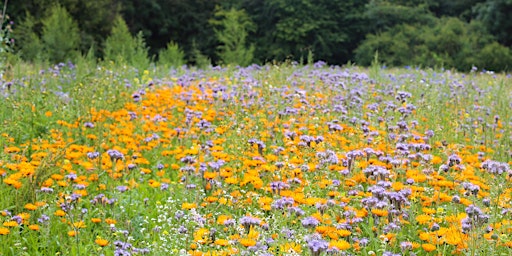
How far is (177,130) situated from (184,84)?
281 cm

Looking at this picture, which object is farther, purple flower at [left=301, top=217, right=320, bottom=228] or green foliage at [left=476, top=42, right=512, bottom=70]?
green foliage at [left=476, top=42, right=512, bottom=70]

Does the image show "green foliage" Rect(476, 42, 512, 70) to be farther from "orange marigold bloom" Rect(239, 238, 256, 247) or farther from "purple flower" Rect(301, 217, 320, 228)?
"orange marigold bloom" Rect(239, 238, 256, 247)

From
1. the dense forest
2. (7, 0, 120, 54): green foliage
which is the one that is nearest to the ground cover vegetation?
(7, 0, 120, 54): green foliage

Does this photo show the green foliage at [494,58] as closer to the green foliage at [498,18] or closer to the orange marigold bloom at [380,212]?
the green foliage at [498,18]

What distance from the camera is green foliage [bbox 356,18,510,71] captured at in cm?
2025

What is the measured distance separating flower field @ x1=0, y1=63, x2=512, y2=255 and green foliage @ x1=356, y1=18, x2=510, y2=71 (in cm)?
1410

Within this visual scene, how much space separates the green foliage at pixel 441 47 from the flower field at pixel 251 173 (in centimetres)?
1410

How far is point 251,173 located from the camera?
3.73m

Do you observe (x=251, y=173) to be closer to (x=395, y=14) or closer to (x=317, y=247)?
(x=317, y=247)

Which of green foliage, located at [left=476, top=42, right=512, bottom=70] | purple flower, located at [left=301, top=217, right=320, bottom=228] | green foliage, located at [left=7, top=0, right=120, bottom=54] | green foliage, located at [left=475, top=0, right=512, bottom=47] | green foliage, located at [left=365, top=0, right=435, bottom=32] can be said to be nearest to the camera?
purple flower, located at [left=301, top=217, right=320, bottom=228]

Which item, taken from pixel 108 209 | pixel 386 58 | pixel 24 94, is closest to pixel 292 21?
pixel 386 58

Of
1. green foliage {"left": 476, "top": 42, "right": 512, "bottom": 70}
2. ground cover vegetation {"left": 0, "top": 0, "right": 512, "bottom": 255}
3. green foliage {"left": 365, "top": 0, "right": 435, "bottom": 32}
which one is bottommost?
green foliage {"left": 476, "top": 42, "right": 512, "bottom": 70}

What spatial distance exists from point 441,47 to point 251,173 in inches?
770

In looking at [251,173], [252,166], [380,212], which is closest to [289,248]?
[380,212]
